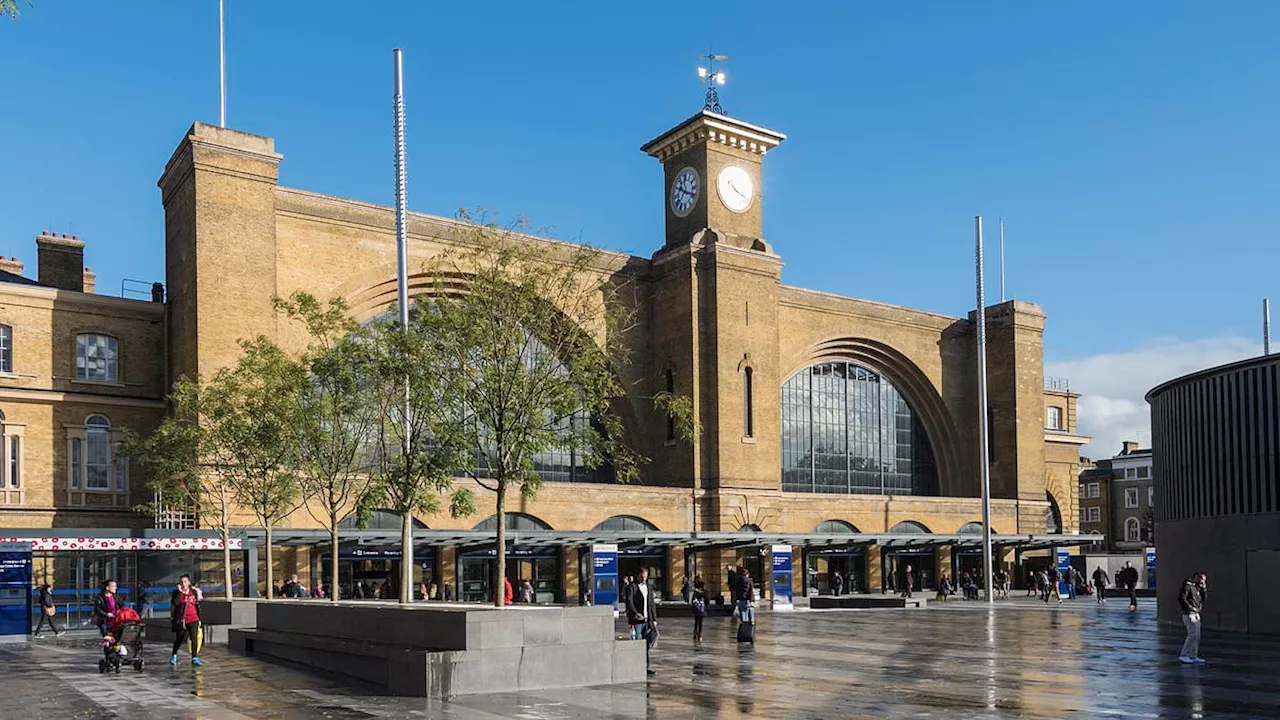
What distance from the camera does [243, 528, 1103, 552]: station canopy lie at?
34844 millimetres

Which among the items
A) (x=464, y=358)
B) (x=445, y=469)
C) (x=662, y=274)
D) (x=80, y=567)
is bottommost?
(x=80, y=567)

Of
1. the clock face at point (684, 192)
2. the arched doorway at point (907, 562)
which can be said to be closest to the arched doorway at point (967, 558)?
the arched doorway at point (907, 562)

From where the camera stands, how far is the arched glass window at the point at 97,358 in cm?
3800

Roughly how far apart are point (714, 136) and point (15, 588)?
31.3 m

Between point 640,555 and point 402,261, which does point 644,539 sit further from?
point 402,261

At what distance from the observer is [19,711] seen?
14797 mm

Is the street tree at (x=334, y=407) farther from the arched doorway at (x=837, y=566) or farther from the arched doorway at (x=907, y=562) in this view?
the arched doorway at (x=907, y=562)

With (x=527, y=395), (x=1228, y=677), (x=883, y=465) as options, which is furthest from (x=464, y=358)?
(x=883, y=465)

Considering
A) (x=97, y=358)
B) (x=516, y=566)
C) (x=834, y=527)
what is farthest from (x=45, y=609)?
(x=834, y=527)

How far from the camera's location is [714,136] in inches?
1977

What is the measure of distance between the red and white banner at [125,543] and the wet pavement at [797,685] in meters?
2.62

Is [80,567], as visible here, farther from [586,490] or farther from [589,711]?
[589,711]

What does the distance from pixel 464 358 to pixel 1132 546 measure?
88.6 meters

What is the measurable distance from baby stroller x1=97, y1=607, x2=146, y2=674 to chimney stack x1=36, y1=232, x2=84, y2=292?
27.2m
